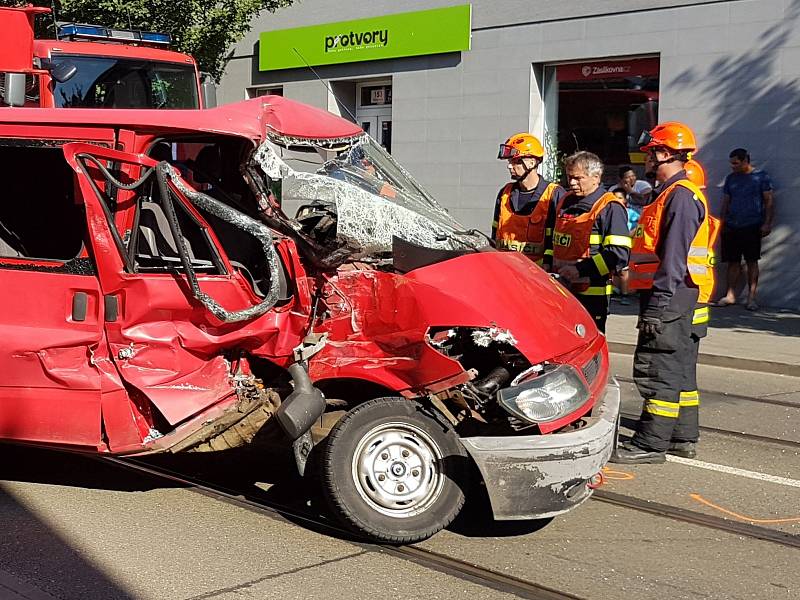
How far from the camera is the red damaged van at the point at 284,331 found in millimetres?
4898

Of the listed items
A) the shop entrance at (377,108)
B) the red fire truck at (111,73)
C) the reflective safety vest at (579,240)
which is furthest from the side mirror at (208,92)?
the shop entrance at (377,108)

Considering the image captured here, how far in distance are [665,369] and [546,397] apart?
1.91m

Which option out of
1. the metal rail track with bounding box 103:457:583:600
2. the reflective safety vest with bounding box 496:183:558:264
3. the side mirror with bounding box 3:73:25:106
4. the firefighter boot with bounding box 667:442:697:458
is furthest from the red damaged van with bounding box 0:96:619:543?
the side mirror with bounding box 3:73:25:106

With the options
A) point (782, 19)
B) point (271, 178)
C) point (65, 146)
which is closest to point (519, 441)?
point (271, 178)

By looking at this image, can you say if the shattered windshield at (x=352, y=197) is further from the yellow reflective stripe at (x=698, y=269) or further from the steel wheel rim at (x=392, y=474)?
the yellow reflective stripe at (x=698, y=269)

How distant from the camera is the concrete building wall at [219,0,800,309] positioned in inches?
536

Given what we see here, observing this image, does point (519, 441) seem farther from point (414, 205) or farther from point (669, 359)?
point (669, 359)

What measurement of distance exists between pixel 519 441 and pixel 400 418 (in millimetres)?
561

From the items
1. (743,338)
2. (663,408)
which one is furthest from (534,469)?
(743,338)

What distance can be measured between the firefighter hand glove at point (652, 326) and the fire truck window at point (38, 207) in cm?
336

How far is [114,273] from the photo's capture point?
5066 mm

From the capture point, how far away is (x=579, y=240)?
7.38 metres

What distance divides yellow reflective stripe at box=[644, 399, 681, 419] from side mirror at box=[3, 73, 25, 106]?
5175 millimetres

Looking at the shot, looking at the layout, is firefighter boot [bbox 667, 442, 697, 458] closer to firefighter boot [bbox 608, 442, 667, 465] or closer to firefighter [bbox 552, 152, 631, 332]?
firefighter boot [bbox 608, 442, 667, 465]
